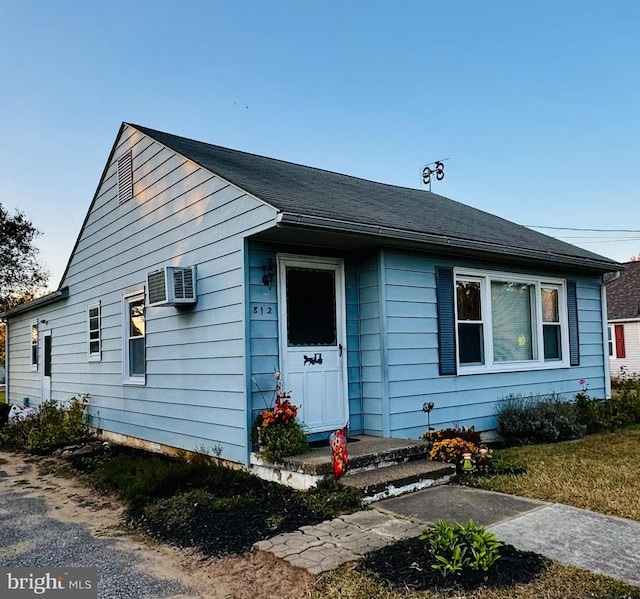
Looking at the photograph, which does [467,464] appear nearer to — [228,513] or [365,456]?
[365,456]

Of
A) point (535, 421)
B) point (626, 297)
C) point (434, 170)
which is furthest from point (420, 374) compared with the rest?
point (626, 297)

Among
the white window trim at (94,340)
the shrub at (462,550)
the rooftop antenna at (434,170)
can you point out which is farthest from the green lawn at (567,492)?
the white window trim at (94,340)

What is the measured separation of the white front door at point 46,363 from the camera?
480 inches

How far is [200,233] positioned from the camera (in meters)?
6.71

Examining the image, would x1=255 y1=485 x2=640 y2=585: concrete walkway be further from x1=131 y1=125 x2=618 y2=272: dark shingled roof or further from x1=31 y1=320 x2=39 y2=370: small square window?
x1=31 y1=320 x2=39 y2=370: small square window

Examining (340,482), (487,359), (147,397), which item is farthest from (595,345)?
(147,397)

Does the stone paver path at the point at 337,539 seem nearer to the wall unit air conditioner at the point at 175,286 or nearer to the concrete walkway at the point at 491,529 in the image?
the concrete walkway at the point at 491,529

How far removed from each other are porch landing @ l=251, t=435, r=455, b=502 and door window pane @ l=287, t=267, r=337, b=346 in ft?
4.11

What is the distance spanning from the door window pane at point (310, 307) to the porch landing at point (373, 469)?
4.11ft

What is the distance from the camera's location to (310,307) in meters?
6.36

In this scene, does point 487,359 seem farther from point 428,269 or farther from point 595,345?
point 595,345

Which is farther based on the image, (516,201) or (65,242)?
(516,201)

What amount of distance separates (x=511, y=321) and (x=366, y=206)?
2936 mm

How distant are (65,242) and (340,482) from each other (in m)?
16.3
